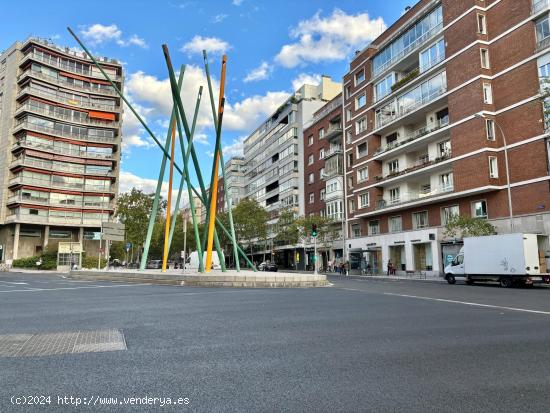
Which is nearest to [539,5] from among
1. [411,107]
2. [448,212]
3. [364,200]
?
[411,107]

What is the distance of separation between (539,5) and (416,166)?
1444 centimetres

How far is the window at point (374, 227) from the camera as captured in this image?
43.8 meters

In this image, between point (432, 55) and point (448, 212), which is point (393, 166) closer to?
point (448, 212)

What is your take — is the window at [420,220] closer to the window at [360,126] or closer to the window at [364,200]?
the window at [364,200]

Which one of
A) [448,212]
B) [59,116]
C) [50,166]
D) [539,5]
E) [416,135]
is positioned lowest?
[448,212]

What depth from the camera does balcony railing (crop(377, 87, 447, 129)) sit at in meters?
35.3

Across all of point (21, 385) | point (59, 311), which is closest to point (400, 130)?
point (59, 311)

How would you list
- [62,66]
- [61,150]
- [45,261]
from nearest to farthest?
[45,261] → [61,150] → [62,66]

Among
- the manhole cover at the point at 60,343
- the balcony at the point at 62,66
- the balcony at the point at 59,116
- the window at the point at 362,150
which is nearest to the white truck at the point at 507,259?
the manhole cover at the point at 60,343

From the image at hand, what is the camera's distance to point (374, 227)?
44.5 m

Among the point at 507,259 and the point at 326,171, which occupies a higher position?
the point at 326,171

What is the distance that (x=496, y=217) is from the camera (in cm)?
2992

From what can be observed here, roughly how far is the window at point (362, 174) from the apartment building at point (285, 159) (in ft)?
39.5

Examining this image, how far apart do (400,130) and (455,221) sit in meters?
14.8
